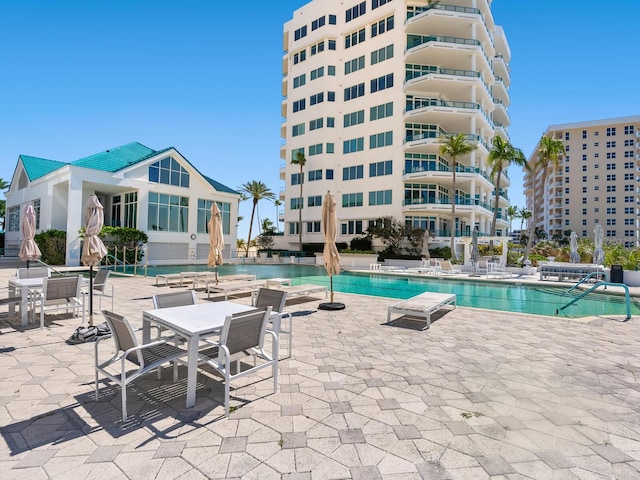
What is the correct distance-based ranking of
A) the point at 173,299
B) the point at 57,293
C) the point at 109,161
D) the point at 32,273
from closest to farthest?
the point at 173,299
the point at 57,293
the point at 32,273
the point at 109,161

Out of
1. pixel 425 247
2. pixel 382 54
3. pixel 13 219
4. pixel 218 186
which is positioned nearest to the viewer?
pixel 425 247

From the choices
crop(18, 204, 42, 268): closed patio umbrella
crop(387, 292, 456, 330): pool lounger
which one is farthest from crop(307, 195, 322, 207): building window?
crop(387, 292, 456, 330): pool lounger

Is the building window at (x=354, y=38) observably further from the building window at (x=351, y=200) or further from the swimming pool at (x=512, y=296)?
the swimming pool at (x=512, y=296)

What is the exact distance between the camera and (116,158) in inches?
1188

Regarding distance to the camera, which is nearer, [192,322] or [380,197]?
[192,322]

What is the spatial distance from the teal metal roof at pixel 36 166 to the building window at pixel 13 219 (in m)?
5.14

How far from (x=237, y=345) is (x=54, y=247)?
96.7 feet

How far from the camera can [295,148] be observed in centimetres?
4253

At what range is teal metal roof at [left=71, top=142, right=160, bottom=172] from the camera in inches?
1080

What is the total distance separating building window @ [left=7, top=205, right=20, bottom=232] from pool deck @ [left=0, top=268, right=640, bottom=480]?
40208 millimetres

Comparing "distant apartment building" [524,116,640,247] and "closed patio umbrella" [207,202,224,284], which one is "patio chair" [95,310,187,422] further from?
"distant apartment building" [524,116,640,247]

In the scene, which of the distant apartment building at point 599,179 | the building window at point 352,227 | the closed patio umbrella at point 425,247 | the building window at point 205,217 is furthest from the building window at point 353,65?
the distant apartment building at point 599,179

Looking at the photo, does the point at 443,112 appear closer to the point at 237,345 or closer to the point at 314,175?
the point at 314,175

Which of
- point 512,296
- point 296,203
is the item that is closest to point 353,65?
point 296,203
